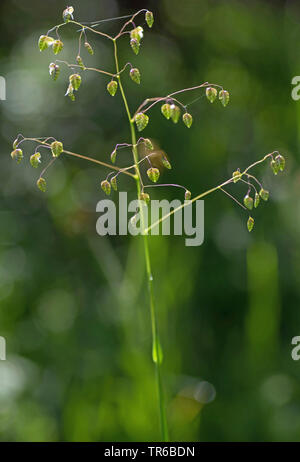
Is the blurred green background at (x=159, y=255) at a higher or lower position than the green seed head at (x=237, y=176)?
higher

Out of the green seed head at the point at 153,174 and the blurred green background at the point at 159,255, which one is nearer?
Answer: the green seed head at the point at 153,174

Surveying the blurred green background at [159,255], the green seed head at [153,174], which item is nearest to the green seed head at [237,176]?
the green seed head at [153,174]

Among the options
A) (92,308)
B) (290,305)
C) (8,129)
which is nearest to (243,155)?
(290,305)

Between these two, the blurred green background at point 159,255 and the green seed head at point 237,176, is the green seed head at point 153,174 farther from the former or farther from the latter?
the blurred green background at point 159,255

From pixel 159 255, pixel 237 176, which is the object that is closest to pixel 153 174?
pixel 237 176

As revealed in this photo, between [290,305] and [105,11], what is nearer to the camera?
[290,305]

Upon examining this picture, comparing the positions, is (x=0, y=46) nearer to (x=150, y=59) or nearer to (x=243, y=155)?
(x=150, y=59)

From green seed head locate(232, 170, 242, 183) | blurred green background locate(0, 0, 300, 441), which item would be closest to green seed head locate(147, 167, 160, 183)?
green seed head locate(232, 170, 242, 183)

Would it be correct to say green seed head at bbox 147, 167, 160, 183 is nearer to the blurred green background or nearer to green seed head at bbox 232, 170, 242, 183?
green seed head at bbox 232, 170, 242, 183
